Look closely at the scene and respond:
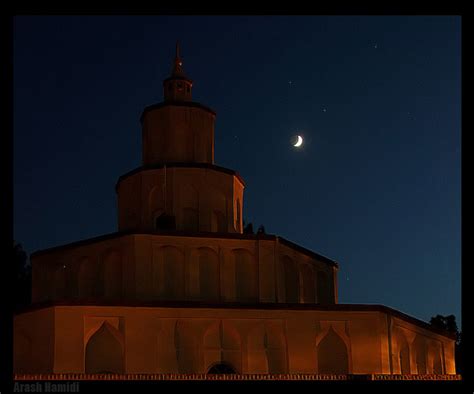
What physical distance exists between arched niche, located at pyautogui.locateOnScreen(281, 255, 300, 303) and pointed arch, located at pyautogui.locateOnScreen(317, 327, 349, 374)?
3127 millimetres

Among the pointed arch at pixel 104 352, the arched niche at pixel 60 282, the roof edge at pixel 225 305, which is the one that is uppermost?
the arched niche at pixel 60 282

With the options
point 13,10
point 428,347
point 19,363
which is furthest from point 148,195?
point 13,10

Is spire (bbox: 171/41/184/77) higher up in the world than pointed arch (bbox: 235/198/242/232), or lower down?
higher up

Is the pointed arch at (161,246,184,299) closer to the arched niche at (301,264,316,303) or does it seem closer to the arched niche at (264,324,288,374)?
the arched niche at (264,324,288,374)

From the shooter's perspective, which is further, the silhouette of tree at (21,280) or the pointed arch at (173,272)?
the silhouette of tree at (21,280)

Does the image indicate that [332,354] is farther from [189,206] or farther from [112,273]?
[112,273]

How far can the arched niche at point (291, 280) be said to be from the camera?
3409 centimetres

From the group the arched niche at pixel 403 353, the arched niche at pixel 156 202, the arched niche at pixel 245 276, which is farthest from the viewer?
the arched niche at pixel 156 202

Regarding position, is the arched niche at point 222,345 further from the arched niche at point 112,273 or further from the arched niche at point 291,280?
the arched niche at point 291,280

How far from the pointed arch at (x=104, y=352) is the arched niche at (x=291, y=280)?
787cm

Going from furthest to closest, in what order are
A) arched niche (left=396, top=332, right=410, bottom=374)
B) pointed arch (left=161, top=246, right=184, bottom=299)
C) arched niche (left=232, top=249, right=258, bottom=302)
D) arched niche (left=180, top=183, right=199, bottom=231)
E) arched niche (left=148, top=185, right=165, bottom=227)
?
arched niche (left=148, top=185, right=165, bottom=227) < arched niche (left=180, top=183, right=199, bottom=231) < arched niche (left=396, top=332, right=410, bottom=374) < arched niche (left=232, top=249, right=258, bottom=302) < pointed arch (left=161, top=246, right=184, bottom=299)

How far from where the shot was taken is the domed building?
2902 cm

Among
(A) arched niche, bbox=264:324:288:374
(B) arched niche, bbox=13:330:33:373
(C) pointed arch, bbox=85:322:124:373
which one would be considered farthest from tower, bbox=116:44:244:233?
(B) arched niche, bbox=13:330:33:373

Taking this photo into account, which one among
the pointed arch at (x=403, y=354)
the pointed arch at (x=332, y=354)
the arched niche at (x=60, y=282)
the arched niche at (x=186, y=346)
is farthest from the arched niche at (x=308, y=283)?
the arched niche at (x=60, y=282)
